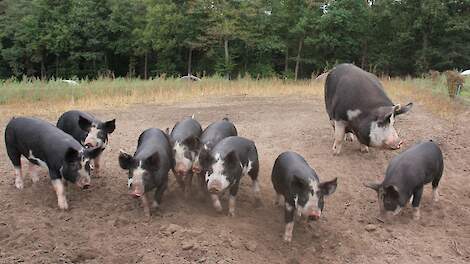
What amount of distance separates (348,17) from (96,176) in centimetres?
2994

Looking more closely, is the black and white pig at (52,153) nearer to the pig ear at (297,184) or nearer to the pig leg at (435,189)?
the pig ear at (297,184)

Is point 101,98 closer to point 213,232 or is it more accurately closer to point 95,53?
point 213,232

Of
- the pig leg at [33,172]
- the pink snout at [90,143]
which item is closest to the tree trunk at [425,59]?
the pink snout at [90,143]

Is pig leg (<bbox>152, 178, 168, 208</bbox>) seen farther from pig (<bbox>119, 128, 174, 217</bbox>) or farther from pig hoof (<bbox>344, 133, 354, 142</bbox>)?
pig hoof (<bbox>344, 133, 354, 142</bbox>)

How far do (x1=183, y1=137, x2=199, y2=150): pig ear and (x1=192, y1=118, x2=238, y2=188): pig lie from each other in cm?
8

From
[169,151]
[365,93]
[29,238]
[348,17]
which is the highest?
[348,17]

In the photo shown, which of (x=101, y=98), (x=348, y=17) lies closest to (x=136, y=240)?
(x=101, y=98)

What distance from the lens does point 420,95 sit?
635 inches

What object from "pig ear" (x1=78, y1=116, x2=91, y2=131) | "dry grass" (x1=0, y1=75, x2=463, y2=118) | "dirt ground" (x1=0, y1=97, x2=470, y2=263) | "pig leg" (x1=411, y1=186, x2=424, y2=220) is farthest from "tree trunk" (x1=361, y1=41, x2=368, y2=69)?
"pig ear" (x1=78, y1=116, x2=91, y2=131)

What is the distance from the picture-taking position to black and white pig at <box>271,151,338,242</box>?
608 cm

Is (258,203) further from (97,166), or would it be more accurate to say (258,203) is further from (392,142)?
(97,166)

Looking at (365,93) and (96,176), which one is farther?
(365,93)

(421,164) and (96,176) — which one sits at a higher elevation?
(421,164)

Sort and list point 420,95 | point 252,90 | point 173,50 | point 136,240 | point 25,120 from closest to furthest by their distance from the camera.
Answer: point 136,240, point 25,120, point 420,95, point 252,90, point 173,50
